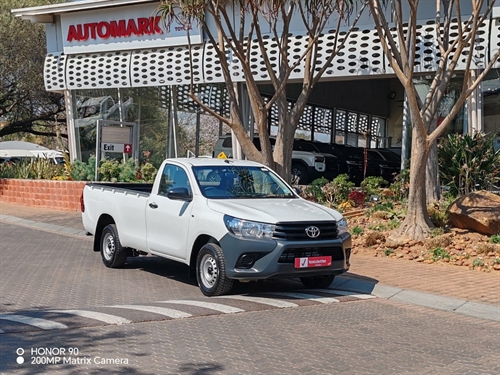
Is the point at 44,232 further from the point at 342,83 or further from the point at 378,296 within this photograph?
the point at 342,83

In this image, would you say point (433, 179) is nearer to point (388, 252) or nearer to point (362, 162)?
point (388, 252)

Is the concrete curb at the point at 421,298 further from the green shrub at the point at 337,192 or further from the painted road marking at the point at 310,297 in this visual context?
the green shrub at the point at 337,192

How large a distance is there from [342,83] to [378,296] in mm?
18535

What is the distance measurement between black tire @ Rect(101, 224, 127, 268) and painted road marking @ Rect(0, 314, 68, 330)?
3602 mm

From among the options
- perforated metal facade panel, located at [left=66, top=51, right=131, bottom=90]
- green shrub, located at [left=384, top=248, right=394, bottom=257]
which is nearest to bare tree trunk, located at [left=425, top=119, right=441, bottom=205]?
green shrub, located at [left=384, top=248, right=394, bottom=257]

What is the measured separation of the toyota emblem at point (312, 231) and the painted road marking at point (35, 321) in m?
3.12

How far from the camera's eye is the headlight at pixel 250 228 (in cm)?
841

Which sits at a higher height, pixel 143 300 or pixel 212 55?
pixel 212 55

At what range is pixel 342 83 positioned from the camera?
26.8 meters

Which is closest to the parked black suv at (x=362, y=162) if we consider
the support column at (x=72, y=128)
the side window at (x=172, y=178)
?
the support column at (x=72, y=128)

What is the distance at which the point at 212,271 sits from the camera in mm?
8820

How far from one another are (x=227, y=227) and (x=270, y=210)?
605 millimetres

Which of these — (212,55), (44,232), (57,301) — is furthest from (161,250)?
(212,55)

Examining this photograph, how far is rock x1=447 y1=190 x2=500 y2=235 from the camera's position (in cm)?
1190
